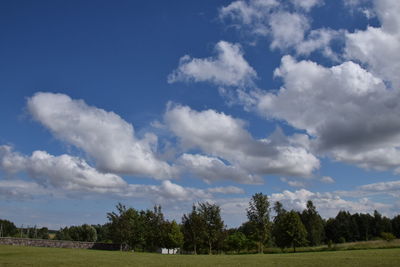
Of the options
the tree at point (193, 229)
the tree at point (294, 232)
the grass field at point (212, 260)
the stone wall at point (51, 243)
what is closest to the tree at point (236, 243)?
the tree at point (193, 229)

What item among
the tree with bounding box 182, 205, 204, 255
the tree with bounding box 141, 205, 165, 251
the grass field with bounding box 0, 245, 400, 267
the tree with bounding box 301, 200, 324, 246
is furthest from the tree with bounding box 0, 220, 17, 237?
the grass field with bounding box 0, 245, 400, 267

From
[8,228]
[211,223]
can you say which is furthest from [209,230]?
Result: [8,228]

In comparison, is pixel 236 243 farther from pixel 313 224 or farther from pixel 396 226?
pixel 396 226

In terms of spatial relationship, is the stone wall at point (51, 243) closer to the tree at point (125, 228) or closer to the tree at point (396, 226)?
the tree at point (125, 228)

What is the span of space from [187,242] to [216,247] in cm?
695

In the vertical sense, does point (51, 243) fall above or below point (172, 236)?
below

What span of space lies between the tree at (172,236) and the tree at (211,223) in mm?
7353

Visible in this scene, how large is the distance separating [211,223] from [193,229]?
4.18 m

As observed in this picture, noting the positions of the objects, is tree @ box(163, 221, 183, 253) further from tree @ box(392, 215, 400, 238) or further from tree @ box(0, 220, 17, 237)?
tree @ box(0, 220, 17, 237)

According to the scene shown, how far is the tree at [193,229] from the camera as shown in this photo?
7625 cm

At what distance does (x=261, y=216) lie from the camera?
6875 centimetres

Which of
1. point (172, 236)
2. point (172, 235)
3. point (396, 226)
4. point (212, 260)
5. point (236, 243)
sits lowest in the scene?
point (236, 243)

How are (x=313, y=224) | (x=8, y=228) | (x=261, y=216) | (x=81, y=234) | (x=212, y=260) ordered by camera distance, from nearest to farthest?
(x=212, y=260), (x=261, y=216), (x=313, y=224), (x=81, y=234), (x=8, y=228)

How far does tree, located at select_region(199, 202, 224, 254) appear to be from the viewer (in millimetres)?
75375
